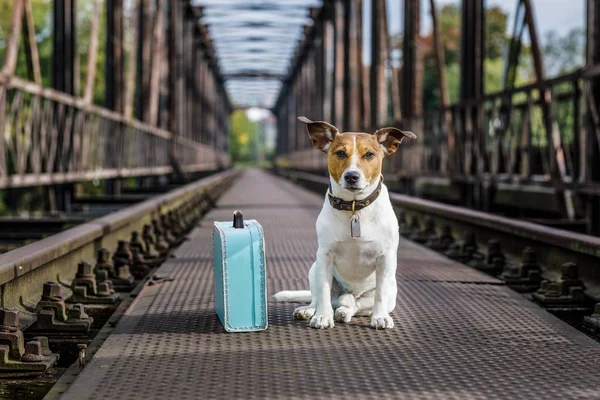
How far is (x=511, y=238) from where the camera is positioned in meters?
7.23

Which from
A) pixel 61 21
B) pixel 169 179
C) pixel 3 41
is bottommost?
pixel 169 179

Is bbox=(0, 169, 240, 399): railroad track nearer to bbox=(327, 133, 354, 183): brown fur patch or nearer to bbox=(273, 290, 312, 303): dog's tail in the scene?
bbox=(273, 290, 312, 303): dog's tail

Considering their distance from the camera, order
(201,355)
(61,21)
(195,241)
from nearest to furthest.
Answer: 1. (201,355)
2. (195,241)
3. (61,21)

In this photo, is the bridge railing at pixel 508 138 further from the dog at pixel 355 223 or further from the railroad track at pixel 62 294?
the dog at pixel 355 223

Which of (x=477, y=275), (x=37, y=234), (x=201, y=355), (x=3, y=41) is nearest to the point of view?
(x=201, y=355)

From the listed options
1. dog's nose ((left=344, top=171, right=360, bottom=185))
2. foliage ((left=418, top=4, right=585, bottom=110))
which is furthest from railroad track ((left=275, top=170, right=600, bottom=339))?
foliage ((left=418, top=4, right=585, bottom=110))

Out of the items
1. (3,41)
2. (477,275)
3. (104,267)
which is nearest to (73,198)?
(104,267)

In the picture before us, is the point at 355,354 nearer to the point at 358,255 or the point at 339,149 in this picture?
the point at 358,255

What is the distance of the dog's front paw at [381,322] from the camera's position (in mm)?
4148

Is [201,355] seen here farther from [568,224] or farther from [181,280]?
[568,224]

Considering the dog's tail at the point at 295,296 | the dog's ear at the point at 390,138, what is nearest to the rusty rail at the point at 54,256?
the dog's tail at the point at 295,296

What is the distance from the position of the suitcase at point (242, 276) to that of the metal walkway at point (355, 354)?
0.06 meters

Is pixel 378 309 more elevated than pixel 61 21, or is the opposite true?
pixel 61 21

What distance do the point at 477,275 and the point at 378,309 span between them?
2.16 meters
